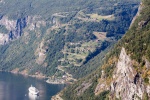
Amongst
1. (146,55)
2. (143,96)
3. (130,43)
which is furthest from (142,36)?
(143,96)

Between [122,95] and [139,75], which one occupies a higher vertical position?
[139,75]

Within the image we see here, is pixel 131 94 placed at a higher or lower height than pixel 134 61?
lower

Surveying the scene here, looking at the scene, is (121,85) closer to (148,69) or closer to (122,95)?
(122,95)

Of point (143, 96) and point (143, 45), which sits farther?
point (143, 45)

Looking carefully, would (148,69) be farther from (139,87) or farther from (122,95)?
(122,95)

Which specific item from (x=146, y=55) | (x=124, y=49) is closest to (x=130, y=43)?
(x=124, y=49)

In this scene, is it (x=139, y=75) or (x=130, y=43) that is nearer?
(x=139, y=75)
